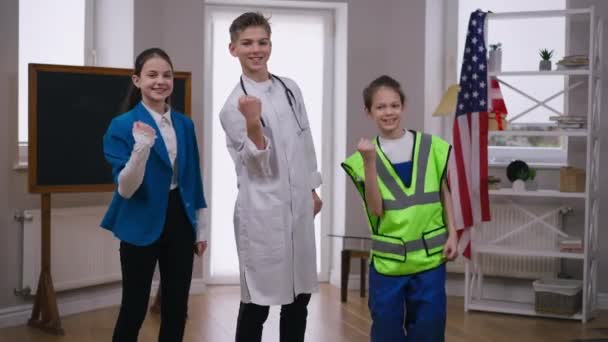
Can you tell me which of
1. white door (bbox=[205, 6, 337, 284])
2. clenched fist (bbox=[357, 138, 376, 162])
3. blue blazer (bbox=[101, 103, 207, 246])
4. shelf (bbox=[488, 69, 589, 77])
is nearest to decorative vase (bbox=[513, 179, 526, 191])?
shelf (bbox=[488, 69, 589, 77])

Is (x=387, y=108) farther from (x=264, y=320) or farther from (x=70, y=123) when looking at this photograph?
(x=70, y=123)

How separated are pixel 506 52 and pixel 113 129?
3.44 m

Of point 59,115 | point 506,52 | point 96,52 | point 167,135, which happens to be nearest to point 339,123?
point 506,52

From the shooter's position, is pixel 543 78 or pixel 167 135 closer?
pixel 167 135

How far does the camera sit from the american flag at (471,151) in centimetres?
439

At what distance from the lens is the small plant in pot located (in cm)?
467

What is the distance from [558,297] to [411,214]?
8.04 feet

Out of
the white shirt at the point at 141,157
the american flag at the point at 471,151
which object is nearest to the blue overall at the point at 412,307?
the white shirt at the point at 141,157

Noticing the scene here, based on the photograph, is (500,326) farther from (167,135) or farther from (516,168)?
(167,135)

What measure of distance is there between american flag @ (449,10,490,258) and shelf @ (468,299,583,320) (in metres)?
0.43

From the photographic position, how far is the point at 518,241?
193 inches

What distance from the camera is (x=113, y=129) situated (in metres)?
2.45

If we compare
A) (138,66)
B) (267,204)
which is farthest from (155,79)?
(267,204)

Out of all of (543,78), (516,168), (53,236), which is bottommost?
(53,236)
